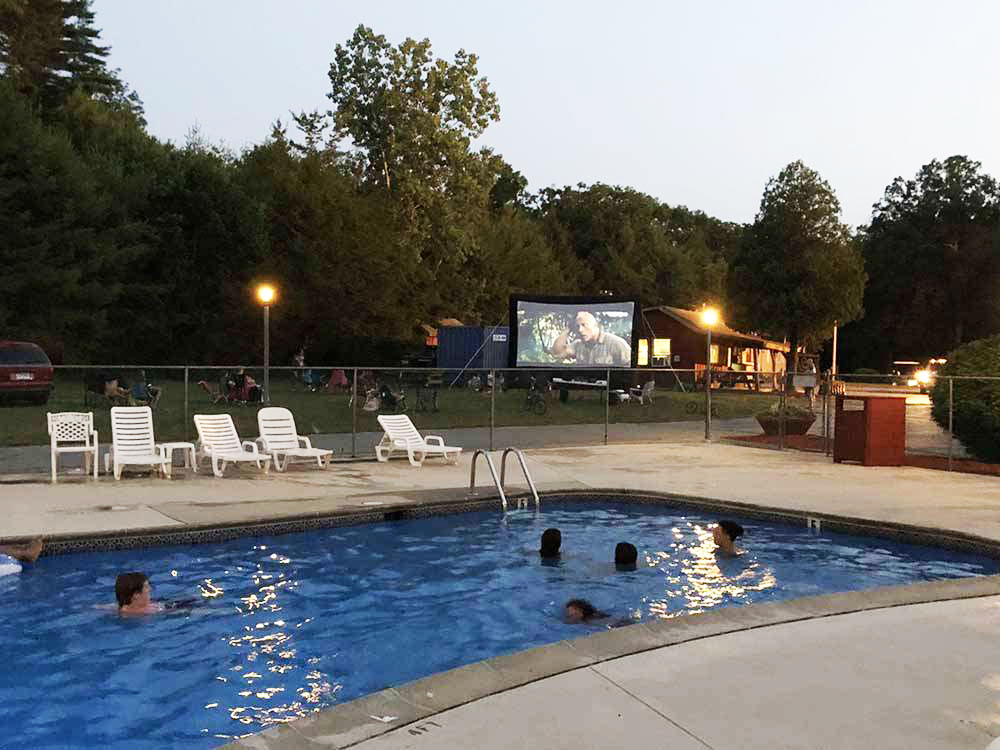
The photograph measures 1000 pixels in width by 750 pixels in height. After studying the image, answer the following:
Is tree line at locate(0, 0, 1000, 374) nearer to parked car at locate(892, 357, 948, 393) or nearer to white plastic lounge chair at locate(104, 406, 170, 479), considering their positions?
parked car at locate(892, 357, 948, 393)

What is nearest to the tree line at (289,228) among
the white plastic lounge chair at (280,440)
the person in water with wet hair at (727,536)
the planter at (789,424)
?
the white plastic lounge chair at (280,440)

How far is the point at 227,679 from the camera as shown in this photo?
21.5ft

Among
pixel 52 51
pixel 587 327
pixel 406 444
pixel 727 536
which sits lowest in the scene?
pixel 727 536

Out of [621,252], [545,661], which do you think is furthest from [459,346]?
[621,252]

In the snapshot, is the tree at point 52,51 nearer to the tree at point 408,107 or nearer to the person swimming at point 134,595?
the tree at point 408,107

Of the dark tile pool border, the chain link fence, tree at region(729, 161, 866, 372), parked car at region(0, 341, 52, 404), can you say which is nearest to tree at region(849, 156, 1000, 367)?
tree at region(729, 161, 866, 372)

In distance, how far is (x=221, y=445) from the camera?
47.0 ft

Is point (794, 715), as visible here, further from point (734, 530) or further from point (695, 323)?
point (695, 323)

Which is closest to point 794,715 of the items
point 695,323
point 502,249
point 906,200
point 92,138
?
point 92,138

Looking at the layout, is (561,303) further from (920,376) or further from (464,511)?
(464,511)

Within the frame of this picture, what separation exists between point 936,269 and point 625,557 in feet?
244

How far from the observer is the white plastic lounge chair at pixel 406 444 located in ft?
51.9

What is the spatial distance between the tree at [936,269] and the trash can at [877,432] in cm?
6302

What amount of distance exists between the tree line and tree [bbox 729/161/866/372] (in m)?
0.11
